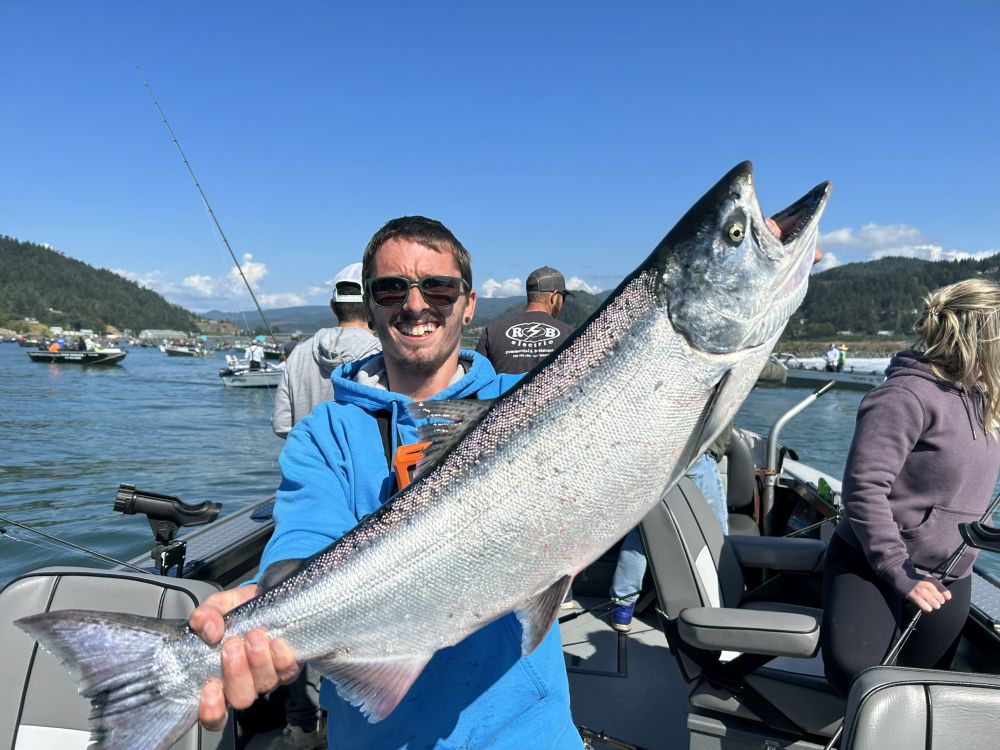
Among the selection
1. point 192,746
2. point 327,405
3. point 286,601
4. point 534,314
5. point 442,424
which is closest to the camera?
point 286,601

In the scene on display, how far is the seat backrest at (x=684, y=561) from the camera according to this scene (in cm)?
320

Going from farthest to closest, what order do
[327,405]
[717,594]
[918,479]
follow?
[717,594] < [918,479] < [327,405]

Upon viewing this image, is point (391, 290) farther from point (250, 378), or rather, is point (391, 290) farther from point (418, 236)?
point (250, 378)

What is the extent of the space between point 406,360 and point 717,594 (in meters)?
2.35

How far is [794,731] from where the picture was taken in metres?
2.96

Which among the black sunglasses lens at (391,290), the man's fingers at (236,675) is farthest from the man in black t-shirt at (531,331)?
the man's fingers at (236,675)

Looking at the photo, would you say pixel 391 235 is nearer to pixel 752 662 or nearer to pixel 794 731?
pixel 752 662

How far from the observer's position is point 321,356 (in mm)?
4883

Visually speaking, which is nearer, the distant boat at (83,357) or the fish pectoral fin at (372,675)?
the fish pectoral fin at (372,675)

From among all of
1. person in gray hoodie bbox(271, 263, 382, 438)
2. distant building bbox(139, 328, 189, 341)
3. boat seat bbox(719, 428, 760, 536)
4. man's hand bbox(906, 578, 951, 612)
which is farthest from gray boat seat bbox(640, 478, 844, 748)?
distant building bbox(139, 328, 189, 341)

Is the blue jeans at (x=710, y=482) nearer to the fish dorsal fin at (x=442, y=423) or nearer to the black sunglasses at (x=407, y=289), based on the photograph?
the black sunglasses at (x=407, y=289)

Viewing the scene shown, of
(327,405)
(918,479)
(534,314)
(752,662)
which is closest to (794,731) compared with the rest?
(752,662)

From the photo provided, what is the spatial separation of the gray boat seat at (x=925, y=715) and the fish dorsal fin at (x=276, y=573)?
67.5 inches

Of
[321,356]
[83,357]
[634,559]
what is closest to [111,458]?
[321,356]
